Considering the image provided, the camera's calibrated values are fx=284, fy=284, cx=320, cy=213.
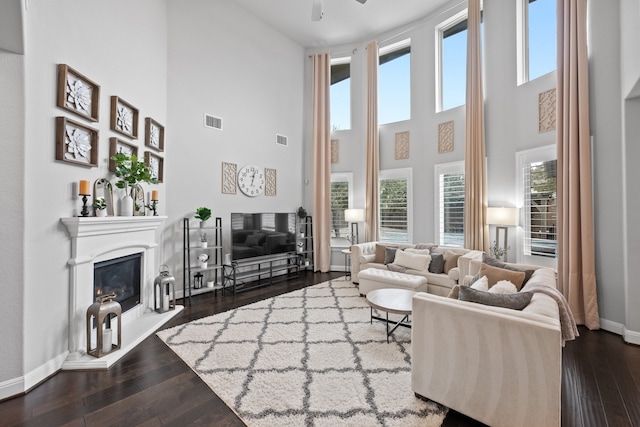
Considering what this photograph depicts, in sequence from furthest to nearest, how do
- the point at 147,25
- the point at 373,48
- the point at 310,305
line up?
the point at 373,48
the point at 310,305
the point at 147,25

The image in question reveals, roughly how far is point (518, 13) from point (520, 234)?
3504 millimetres

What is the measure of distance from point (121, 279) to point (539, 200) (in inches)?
227

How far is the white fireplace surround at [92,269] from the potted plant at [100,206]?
0.11m

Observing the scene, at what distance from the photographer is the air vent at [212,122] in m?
5.17

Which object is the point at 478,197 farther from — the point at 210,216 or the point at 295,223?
the point at 210,216

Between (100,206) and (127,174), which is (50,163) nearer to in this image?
(100,206)

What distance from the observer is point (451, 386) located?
6.29 ft

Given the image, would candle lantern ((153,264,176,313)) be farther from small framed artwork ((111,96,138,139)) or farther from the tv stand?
small framed artwork ((111,96,138,139))

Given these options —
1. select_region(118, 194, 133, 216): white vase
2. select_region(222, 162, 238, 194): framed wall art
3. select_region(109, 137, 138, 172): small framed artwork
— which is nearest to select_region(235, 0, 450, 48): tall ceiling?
select_region(222, 162, 238, 194): framed wall art

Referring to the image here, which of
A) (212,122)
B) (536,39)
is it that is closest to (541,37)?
(536,39)

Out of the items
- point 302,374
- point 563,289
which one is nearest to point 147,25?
point 302,374

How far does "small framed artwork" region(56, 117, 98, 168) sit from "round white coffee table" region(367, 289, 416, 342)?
3.33 meters

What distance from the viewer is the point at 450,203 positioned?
17.9ft

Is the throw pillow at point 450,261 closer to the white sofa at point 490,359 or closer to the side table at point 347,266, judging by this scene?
the side table at point 347,266
